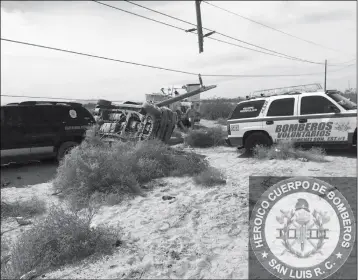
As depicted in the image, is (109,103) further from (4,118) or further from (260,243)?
(260,243)

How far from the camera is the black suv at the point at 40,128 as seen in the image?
30.9 ft

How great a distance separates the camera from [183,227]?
5.29m

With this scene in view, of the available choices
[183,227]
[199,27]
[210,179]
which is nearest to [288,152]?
[210,179]

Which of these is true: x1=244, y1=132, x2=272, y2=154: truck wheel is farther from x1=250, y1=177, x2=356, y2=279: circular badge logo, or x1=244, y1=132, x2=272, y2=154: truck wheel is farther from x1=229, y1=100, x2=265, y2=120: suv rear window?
x1=250, y1=177, x2=356, y2=279: circular badge logo

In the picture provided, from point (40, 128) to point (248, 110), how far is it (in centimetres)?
666

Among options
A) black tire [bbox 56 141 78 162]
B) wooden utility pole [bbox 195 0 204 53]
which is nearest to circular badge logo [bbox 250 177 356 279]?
black tire [bbox 56 141 78 162]

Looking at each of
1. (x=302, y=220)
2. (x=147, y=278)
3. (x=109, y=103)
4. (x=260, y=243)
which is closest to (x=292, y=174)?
(x=302, y=220)

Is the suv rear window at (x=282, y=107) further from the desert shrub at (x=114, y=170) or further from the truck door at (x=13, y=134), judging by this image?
the truck door at (x=13, y=134)

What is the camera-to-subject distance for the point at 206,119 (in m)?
30.7

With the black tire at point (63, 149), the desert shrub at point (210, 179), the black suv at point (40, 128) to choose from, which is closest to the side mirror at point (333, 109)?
the desert shrub at point (210, 179)

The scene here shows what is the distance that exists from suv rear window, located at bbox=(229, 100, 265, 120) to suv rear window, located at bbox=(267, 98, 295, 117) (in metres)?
0.38

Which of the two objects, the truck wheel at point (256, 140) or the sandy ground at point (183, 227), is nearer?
the sandy ground at point (183, 227)

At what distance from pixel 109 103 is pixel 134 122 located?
1458 millimetres

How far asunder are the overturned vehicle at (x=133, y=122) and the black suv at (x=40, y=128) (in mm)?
701
